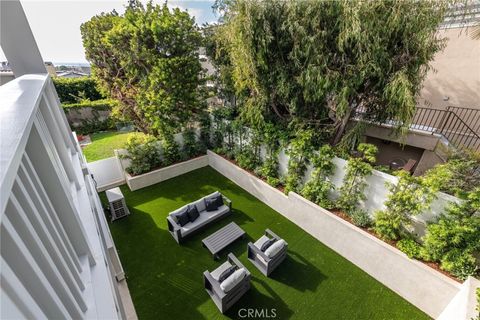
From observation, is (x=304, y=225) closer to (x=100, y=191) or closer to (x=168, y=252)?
(x=168, y=252)

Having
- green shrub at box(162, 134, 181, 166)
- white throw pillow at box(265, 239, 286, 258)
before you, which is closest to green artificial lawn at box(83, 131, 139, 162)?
green shrub at box(162, 134, 181, 166)

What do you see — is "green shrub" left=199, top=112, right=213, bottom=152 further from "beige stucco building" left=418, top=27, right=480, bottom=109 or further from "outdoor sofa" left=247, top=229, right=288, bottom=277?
"beige stucco building" left=418, top=27, right=480, bottom=109

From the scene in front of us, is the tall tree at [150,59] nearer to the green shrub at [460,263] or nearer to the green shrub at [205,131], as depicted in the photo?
the green shrub at [205,131]

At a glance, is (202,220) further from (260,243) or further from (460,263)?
(460,263)

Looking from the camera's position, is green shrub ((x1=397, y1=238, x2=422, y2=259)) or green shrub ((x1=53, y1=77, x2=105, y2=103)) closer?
green shrub ((x1=397, y1=238, x2=422, y2=259))

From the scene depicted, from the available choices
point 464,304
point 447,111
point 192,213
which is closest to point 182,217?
point 192,213

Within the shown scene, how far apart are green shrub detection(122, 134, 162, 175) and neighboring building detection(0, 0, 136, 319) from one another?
4.86 metres

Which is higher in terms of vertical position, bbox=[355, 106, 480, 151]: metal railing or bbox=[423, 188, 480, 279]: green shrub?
bbox=[355, 106, 480, 151]: metal railing

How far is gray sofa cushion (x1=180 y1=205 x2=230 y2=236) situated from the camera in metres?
6.09

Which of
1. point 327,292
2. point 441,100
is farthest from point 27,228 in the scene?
point 441,100

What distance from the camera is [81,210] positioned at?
339 centimetres

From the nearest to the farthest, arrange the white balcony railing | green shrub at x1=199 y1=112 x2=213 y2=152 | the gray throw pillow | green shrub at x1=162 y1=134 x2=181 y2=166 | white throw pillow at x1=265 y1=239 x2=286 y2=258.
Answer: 1. the white balcony railing
2. white throw pillow at x1=265 y1=239 x2=286 y2=258
3. the gray throw pillow
4. green shrub at x1=162 y1=134 x2=181 y2=166
5. green shrub at x1=199 y1=112 x2=213 y2=152

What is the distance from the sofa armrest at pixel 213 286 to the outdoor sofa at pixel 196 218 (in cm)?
167

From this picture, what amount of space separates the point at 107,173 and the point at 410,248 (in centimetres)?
1027
